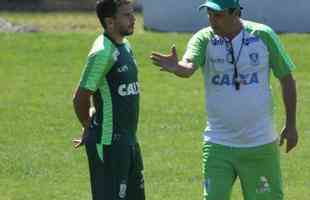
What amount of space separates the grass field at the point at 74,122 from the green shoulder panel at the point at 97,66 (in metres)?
2.78

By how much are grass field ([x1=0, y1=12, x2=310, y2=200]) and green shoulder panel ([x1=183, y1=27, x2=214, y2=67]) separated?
278cm

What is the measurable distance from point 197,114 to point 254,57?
661cm

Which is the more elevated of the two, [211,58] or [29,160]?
[211,58]

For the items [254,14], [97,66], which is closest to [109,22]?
[97,66]

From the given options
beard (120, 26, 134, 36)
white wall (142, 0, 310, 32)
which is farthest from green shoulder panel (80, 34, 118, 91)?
white wall (142, 0, 310, 32)

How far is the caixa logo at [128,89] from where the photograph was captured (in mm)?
7547

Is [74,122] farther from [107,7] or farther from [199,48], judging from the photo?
[199,48]

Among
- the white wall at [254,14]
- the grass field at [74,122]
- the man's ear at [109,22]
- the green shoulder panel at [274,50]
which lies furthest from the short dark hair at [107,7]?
the white wall at [254,14]

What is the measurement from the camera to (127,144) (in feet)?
25.1

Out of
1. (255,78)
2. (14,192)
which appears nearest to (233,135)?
(255,78)

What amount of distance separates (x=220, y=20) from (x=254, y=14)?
1534 cm

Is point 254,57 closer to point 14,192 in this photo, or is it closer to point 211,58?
point 211,58

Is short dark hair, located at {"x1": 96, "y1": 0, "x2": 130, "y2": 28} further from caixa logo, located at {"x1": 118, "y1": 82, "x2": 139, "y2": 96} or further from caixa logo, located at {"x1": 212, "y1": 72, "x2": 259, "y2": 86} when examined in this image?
caixa logo, located at {"x1": 212, "y1": 72, "x2": 259, "y2": 86}

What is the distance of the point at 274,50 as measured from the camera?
24.5 ft
